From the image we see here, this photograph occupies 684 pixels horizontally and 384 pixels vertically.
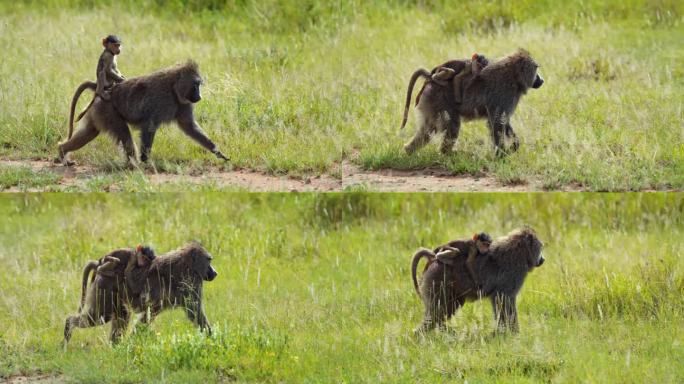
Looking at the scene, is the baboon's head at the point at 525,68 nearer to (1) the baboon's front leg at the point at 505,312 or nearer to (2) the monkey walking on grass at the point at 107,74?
(1) the baboon's front leg at the point at 505,312

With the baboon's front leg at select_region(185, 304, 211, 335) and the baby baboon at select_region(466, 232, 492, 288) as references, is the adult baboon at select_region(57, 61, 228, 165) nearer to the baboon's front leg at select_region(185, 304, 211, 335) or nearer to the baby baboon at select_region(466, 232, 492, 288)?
the baboon's front leg at select_region(185, 304, 211, 335)

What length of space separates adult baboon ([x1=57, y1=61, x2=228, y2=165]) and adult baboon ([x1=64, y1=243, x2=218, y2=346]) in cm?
130

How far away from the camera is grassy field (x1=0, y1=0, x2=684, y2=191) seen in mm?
10633

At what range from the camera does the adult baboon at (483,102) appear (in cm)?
1047

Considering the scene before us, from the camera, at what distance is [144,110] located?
10.3 meters

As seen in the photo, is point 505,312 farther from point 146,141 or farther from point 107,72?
point 107,72

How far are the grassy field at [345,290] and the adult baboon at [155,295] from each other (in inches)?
8.6

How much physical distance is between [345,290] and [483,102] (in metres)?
2.66

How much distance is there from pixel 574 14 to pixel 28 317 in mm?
11299

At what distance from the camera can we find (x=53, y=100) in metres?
12.0

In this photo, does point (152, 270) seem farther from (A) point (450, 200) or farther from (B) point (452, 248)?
(A) point (450, 200)

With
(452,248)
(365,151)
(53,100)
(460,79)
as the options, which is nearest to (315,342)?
(452,248)

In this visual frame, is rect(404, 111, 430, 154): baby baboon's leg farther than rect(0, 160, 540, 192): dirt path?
Yes

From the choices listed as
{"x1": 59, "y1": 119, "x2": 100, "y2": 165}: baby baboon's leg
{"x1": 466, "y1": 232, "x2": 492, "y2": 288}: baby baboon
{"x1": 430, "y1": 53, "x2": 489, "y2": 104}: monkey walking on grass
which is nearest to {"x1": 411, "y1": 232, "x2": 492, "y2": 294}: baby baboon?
{"x1": 466, "y1": 232, "x2": 492, "y2": 288}: baby baboon
